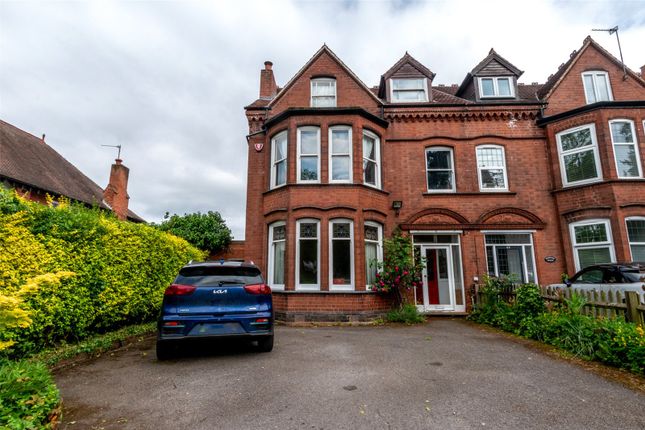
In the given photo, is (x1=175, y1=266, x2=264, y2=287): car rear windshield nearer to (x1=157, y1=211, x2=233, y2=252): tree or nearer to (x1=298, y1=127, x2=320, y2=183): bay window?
(x1=298, y1=127, x2=320, y2=183): bay window

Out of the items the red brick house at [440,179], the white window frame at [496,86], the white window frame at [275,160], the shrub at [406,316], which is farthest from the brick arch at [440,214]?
the white window frame at [496,86]

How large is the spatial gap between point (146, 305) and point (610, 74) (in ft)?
62.1

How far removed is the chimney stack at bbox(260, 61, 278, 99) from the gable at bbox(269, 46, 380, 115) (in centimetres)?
155

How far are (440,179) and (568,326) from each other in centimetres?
710

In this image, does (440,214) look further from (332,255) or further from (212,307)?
(212,307)

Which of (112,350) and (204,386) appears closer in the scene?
(204,386)

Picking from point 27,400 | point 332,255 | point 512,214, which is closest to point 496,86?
point 512,214

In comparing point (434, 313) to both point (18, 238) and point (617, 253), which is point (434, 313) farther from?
point (18, 238)

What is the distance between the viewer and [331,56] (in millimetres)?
13344

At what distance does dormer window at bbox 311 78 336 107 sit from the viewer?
13031 mm

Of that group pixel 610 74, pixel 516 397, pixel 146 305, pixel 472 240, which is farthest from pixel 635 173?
pixel 146 305

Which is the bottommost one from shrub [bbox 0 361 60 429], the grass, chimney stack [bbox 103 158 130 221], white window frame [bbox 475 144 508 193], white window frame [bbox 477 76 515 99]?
the grass

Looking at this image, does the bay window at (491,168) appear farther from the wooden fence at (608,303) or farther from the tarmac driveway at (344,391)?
the tarmac driveway at (344,391)

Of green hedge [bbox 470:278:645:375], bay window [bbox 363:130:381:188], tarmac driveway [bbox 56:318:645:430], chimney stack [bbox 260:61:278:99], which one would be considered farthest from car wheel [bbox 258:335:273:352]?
chimney stack [bbox 260:61:278:99]
